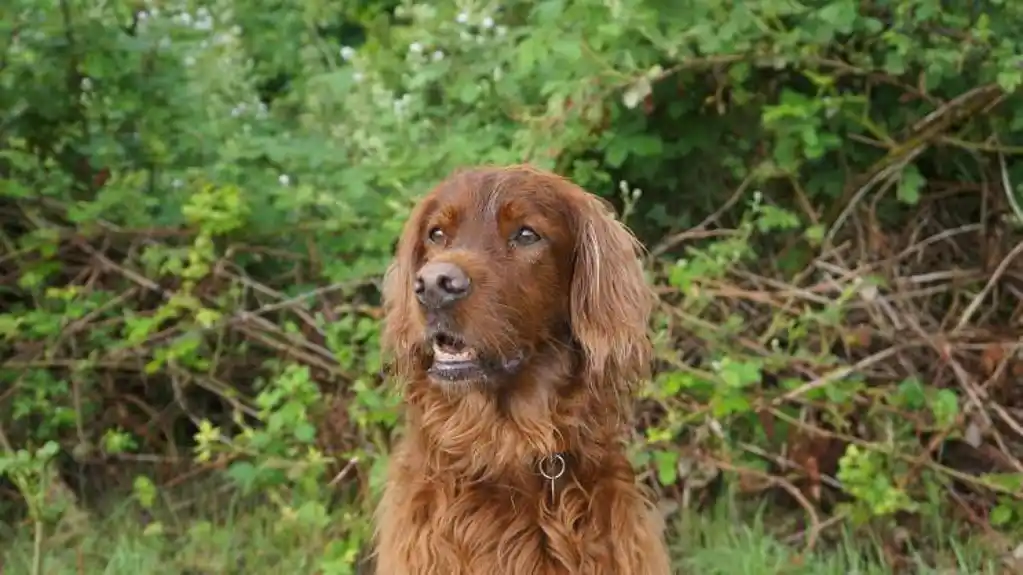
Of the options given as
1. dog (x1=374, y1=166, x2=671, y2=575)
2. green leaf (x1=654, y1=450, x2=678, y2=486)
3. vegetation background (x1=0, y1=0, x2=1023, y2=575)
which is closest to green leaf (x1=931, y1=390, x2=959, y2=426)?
vegetation background (x1=0, y1=0, x2=1023, y2=575)

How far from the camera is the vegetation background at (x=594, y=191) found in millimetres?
3568

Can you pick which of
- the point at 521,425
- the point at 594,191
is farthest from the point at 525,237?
the point at 594,191

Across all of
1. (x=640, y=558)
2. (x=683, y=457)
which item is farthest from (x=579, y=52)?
(x=640, y=558)

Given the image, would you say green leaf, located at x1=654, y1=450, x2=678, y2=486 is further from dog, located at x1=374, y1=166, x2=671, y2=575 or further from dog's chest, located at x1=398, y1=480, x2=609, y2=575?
dog's chest, located at x1=398, y1=480, x2=609, y2=575

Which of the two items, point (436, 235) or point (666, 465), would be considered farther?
point (666, 465)

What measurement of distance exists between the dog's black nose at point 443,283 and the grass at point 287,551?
128cm

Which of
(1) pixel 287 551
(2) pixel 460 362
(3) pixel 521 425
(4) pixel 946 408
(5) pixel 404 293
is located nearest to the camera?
(2) pixel 460 362

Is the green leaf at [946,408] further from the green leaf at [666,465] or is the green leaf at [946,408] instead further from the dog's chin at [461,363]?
the dog's chin at [461,363]

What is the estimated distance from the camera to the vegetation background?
357 centimetres

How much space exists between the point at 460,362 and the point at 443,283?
0.21 m

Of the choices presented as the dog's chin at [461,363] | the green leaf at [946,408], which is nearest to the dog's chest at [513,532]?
the dog's chin at [461,363]

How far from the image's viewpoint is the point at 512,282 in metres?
2.54

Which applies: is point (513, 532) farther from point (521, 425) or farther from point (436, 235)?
point (436, 235)

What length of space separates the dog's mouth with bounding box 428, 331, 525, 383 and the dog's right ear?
164mm
